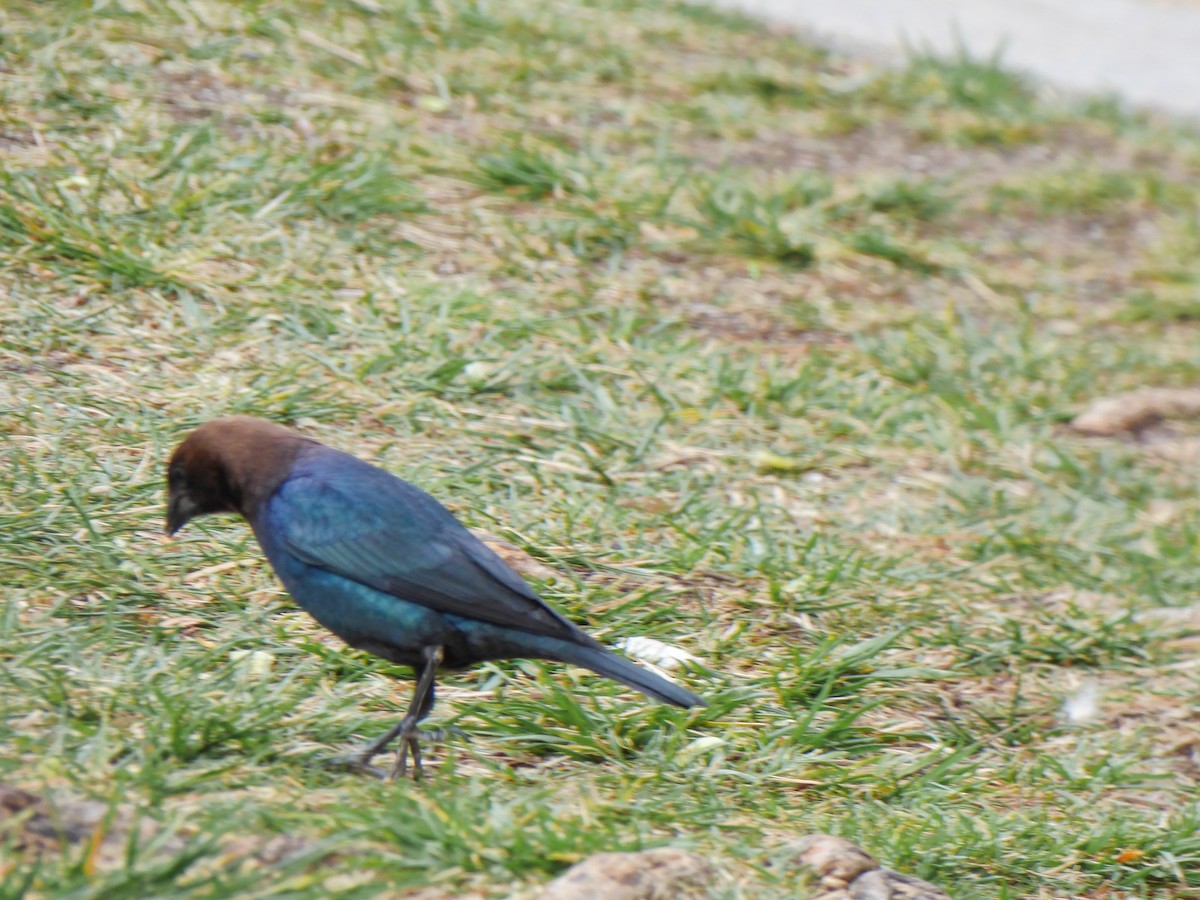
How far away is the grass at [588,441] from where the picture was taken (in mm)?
2715

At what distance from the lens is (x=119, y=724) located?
8.68 feet

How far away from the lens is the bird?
9.02 feet

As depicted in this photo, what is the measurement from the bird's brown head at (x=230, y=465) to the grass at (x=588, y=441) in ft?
0.97

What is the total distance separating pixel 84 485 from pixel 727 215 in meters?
2.86

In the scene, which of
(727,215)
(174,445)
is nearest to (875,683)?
(174,445)

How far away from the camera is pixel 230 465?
2.89m

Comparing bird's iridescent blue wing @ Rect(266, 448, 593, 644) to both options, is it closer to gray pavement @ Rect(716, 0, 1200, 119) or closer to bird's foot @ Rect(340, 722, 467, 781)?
bird's foot @ Rect(340, 722, 467, 781)

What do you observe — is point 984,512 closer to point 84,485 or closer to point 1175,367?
point 1175,367

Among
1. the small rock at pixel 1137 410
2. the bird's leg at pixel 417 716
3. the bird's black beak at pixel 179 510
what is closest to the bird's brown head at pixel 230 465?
the bird's black beak at pixel 179 510

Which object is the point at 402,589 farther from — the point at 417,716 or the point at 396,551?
the point at 417,716

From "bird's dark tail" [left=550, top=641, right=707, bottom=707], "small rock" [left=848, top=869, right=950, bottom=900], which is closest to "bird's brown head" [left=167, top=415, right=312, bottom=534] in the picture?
"bird's dark tail" [left=550, top=641, right=707, bottom=707]

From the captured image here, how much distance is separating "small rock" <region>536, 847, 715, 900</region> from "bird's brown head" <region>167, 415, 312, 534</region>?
953 mm

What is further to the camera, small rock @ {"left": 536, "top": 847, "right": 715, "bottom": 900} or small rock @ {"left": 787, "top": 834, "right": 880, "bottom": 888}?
small rock @ {"left": 787, "top": 834, "right": 880, "bottom": 888}

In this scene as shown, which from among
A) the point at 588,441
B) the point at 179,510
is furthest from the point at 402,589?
the point at 588,441
